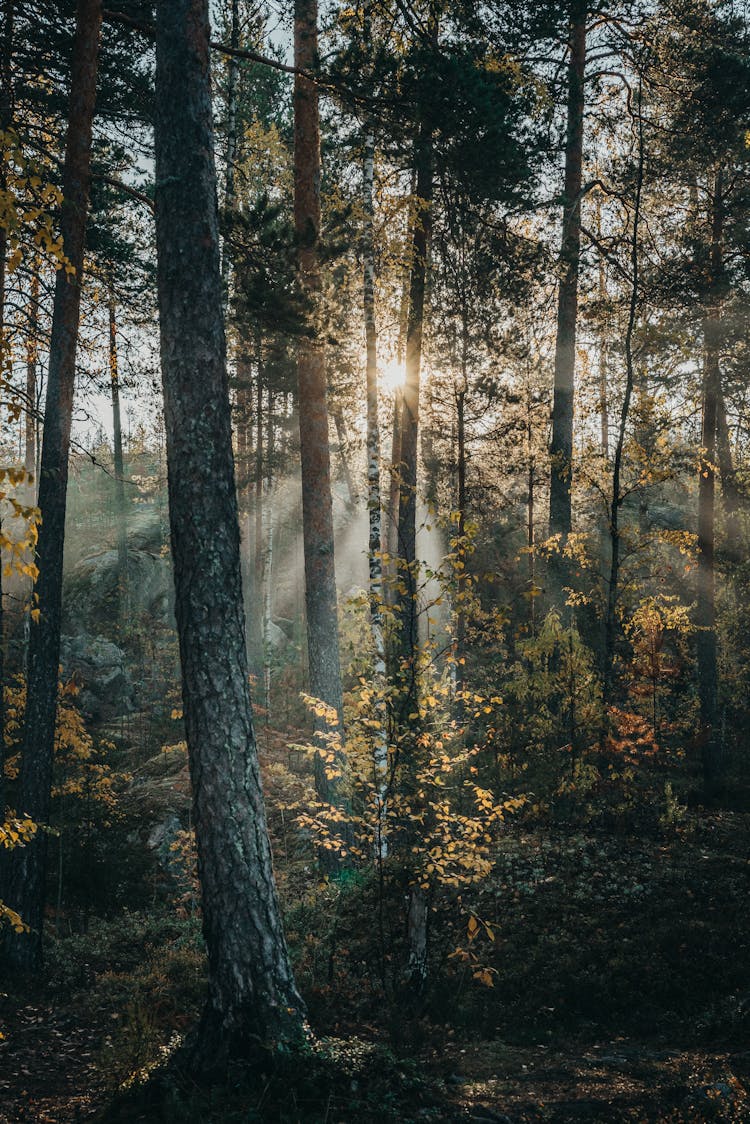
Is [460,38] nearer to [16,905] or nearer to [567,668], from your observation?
[567,668]

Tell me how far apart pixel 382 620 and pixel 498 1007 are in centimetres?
446

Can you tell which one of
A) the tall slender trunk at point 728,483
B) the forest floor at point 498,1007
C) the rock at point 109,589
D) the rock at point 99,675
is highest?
the tall slender trunk at point 728,483

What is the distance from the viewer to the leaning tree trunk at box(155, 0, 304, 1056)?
413 cm

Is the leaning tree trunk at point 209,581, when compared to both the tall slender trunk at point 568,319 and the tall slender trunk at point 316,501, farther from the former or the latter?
the tall slender trunk at point 568,319

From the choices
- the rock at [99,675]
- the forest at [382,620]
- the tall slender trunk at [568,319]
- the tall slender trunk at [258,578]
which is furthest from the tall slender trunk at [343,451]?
the rock at [99,675]

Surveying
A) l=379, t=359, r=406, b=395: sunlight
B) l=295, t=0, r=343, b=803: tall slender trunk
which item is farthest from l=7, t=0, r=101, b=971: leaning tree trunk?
l=379, t=359, r=406, b=395: sunlight

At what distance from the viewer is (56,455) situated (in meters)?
7.37

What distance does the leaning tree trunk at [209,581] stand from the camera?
4129 millimetres

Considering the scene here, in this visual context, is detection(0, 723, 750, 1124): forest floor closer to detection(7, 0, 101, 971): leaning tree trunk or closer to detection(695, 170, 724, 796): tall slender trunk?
detection(7, 0, 101, 971): leaning tree trunk

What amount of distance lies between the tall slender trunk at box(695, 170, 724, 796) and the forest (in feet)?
0.29

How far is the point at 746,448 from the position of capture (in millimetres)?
21844

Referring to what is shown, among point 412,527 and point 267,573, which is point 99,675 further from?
point 412,527

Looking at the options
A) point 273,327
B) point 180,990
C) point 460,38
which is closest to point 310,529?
point 273,327

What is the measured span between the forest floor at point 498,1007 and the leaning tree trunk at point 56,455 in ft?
5.42
